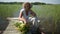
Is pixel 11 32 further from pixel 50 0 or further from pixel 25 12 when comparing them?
pixel 50 0

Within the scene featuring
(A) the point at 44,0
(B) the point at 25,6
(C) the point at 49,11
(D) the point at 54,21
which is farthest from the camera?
(C) the point at 49,11

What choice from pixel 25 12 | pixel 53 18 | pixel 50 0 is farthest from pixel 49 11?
pixel 25 12

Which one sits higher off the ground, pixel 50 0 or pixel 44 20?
pixel 50 0

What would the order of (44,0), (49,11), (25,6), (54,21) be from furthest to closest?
(49,11), (54,21), (44,0), (25,6)

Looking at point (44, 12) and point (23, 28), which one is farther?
point (44, 12)

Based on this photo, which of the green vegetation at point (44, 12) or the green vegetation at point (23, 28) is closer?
the green vegetation at point (23, 28)

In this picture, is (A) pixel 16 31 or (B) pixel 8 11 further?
(B) pixel 8 11

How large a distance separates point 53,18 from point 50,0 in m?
0.30

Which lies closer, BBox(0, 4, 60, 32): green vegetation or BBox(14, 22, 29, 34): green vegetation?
BBox(14, 22, 29, 34): green vegetation

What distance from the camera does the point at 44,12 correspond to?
86.8 inches

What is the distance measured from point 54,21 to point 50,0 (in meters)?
0.27

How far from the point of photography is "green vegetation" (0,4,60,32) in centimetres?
192

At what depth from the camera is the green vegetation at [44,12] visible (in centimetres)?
192

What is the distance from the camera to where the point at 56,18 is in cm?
203
